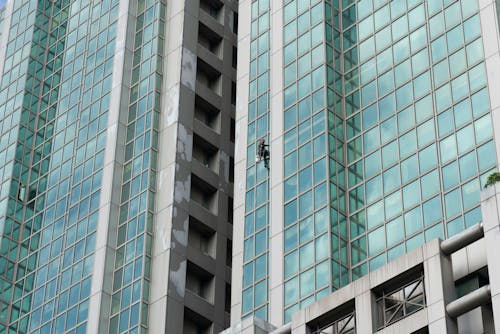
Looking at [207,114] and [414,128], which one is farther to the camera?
[207,114]

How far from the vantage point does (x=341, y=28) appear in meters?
86.2

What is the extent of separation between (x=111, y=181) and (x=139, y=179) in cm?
264

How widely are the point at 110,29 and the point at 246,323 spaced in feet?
139

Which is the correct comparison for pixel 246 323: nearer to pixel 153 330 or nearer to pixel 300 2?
pixel 153 330

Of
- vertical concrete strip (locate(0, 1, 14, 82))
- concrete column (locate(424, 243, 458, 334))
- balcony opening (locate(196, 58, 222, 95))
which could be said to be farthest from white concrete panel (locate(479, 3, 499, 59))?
vertical concrete strip (locate(0, 1, 14, 82))

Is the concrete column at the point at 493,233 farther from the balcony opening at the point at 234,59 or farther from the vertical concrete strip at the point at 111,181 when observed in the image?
the balcony opening at the point at 234,59

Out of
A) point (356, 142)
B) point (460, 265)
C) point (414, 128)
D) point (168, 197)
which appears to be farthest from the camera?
point (168, 197)

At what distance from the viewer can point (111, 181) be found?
95.0 m

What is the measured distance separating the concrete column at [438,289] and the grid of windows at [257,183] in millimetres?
19727

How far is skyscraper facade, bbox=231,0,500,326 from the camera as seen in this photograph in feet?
237

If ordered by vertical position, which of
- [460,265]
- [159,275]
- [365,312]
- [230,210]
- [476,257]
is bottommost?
[365,312]

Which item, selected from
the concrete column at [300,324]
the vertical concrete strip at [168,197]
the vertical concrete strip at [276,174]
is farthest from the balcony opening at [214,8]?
the concrete column at [300,324]

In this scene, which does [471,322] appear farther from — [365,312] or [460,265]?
[365,312]

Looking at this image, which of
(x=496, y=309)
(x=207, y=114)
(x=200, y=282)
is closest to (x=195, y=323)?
(x=200, y=282)
